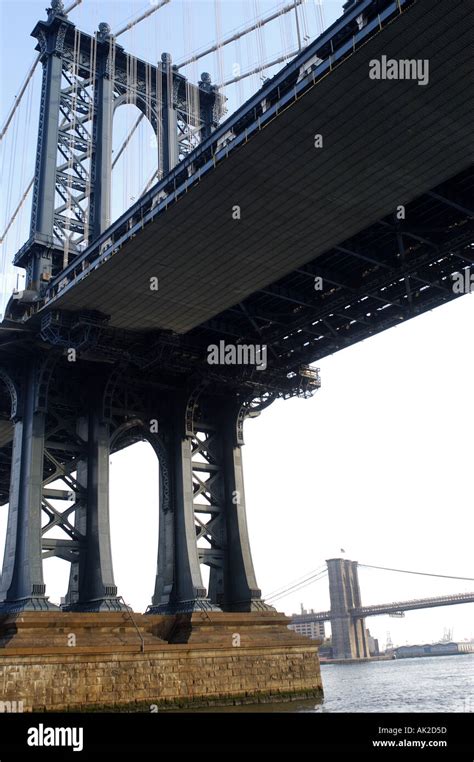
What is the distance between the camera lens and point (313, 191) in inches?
1344

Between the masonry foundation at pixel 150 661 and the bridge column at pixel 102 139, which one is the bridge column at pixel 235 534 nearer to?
the masonry foundation at pixel 150 661

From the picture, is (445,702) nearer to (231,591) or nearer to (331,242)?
(231,591)

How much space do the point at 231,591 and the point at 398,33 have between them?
119 feet

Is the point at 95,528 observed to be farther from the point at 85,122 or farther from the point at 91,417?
the point at 85,122

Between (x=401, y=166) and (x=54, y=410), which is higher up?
(x=401, y=166)

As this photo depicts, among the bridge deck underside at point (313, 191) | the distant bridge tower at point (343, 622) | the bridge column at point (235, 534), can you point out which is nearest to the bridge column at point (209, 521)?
the bridge column at point (235, 534)

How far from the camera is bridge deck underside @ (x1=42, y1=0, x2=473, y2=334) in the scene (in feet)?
89.6

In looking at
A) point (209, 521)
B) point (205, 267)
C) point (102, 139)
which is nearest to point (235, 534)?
point (209, 521)

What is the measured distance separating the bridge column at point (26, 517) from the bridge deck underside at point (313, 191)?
7.41 meters

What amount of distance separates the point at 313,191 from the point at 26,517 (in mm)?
23967

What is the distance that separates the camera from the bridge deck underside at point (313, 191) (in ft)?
89.6

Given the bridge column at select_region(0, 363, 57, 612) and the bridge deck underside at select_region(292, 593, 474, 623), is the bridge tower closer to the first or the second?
the bridge column at select_region(0, 363, 57, 612)
